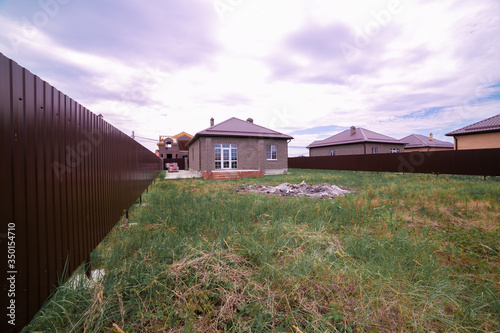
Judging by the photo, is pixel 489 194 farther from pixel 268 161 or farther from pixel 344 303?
pixel 268 161

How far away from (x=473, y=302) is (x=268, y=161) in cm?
1631

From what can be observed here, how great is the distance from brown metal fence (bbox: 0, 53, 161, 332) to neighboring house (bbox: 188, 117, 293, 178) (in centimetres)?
1325

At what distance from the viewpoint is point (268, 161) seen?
1836 centimetres

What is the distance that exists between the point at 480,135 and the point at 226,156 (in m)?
20.0

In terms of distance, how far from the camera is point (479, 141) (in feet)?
53.7

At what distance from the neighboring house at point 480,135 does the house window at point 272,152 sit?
595 inches

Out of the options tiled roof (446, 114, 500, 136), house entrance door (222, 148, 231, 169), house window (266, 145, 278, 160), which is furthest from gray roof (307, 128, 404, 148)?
house entrance door (222, 148, 231, 169)

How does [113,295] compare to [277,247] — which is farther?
[277,247]

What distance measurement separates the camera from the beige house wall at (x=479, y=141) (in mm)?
15469

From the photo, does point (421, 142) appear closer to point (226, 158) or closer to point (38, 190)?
point (226, 158)

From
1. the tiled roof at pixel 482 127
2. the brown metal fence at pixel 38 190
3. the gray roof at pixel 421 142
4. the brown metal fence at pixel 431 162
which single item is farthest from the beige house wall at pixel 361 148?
the brown metal fence at pixel 38 190

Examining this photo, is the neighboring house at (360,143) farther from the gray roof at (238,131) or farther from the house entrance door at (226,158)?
the house entrance door at (226,158)

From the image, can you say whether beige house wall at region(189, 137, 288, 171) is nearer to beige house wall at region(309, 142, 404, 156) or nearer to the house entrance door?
the house entrance door

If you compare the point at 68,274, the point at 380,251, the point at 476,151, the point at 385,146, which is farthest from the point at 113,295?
the point at 385,146
